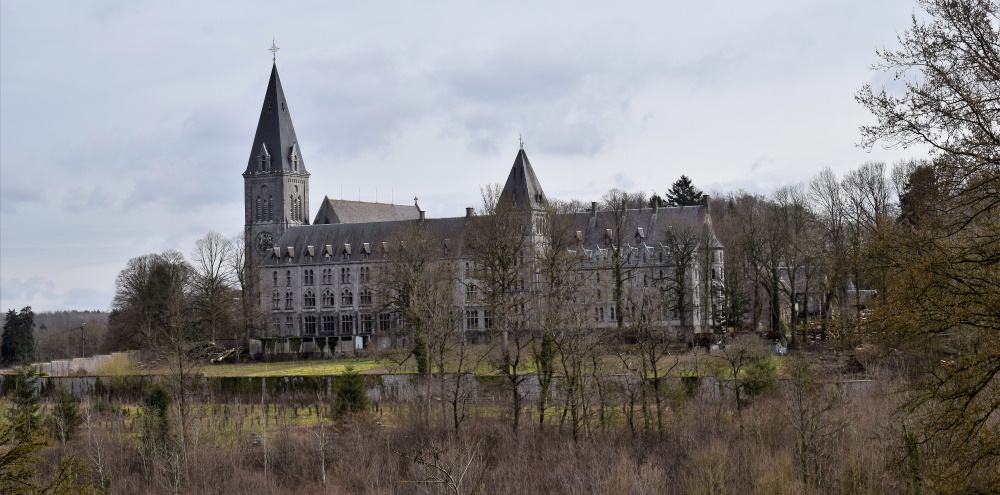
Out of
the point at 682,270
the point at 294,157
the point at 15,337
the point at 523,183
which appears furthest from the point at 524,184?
the point at 15,337

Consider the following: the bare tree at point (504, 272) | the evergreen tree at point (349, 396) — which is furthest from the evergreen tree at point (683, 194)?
the evergreen tree at point (349, 396)

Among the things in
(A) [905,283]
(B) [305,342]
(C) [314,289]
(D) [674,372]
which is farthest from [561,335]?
(C) [314,289]

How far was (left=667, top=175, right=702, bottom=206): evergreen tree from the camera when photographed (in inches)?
3108

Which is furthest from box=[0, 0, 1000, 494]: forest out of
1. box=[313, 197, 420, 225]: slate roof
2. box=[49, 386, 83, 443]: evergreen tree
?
box=[313, 197, 420, 225]: slate roof

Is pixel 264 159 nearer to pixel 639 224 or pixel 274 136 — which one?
pixel 274 136

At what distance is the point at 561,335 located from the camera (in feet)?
116

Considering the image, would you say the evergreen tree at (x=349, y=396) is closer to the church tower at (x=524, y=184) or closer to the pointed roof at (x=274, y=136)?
the church tower at (x=524, y=184)

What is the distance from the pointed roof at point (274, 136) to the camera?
83062 millimetres

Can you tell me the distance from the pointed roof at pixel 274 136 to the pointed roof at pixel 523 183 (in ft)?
83.6

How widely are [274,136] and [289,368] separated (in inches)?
1303

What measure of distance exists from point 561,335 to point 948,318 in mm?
22571

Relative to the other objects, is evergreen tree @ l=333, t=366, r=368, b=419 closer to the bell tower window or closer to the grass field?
the grass field

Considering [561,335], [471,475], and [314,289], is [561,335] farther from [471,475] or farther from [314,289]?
[314,289]

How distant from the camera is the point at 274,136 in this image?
8325cm
